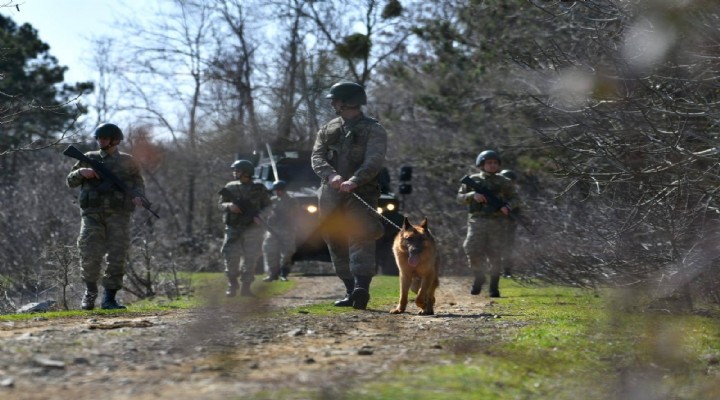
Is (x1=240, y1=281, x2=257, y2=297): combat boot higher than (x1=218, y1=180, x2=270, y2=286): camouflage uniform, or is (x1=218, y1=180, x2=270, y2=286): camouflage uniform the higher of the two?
(x1=218, y1=180, x2=270, y2=286): camouflage uniform

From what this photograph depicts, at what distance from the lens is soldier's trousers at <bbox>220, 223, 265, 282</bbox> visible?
16938mm

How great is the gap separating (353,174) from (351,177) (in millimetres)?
153

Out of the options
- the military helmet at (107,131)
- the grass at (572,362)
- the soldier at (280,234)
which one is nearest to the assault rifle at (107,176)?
the military helmet at (107,131)

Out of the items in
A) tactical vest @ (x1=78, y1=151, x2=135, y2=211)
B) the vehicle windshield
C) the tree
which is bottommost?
tactical vest @ (x1=78, y1=151, x2=135, y2=211)

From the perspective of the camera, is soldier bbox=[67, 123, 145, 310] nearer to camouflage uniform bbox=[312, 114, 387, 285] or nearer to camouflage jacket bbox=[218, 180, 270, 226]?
camouflage uniform bbox=[312, 114, 387, 285]

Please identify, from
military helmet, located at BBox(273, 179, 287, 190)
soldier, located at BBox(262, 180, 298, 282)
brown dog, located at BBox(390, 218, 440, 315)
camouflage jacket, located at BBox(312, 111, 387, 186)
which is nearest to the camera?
brown dog, located at BBox(390, 218, 440, 315)

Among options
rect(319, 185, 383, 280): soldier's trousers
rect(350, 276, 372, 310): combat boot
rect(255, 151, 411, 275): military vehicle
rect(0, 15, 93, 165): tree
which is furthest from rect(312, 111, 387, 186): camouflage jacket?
rect(0, 15, 93, 165): tree

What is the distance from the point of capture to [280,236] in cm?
2139

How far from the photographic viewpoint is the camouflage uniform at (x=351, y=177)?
1137 cm

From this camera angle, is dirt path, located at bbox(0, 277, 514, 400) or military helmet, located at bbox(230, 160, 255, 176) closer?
dirt path, located at bbox(0, 277, 514, 400)

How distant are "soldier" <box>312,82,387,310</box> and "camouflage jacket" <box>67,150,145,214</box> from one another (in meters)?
2.28

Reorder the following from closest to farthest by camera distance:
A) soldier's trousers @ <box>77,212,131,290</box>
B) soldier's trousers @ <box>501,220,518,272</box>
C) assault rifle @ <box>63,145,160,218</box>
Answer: assault rifle @ <box>63,145,160,218</box> → soldier's trousers @ <box>77,212,131,290</box> → soldier's trousers @ <box>501,220,518,272</box>

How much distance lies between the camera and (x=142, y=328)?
29.6ft

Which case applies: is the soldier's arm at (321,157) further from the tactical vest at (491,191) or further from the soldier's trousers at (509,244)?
the soldier's trousers at (509,244)
